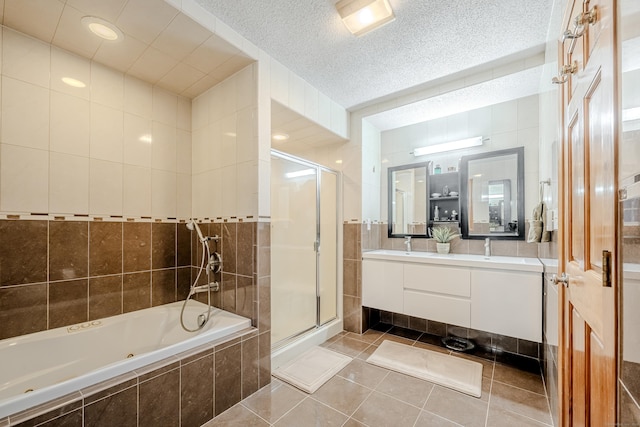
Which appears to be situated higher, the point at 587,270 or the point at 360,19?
the point at 360,19

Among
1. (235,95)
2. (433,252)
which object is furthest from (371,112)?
(433,252)

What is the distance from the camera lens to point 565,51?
1.20m

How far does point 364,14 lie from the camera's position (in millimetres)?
1574

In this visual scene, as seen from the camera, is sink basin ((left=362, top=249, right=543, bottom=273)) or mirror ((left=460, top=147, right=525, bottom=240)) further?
mirror ((left=460, top=147, right=525, bottom=240))

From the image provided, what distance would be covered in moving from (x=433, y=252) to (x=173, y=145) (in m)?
2.77

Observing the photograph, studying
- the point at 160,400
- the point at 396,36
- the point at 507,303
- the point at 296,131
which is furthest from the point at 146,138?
the point at 507,303

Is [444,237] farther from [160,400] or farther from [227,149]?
[160,400]

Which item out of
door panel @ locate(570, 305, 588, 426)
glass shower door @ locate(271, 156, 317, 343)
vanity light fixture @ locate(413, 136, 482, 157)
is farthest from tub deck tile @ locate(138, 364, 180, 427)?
vanity light fixture @ locate(413, 136, 482, 157)

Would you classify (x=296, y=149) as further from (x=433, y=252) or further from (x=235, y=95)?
(x=433, y=252)

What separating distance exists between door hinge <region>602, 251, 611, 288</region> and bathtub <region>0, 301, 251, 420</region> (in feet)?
5.97

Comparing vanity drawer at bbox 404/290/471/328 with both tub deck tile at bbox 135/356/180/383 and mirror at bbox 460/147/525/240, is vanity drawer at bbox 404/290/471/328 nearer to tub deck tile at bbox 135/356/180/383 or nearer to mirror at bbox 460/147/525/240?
mirror at bbox 460/147/525/240

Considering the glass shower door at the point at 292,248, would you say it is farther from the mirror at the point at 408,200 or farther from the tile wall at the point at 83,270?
the mirror at the point at 408,200

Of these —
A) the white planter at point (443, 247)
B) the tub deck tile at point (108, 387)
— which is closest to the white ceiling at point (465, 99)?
the white planter at point (443, 247)

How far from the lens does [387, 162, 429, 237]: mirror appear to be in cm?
293
